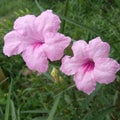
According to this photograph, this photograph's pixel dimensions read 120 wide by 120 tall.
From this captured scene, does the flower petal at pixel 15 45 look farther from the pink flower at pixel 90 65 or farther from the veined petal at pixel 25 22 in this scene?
the pink flower at pixel 90 65

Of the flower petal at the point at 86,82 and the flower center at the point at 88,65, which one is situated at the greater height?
the flower center at the point at 88,65

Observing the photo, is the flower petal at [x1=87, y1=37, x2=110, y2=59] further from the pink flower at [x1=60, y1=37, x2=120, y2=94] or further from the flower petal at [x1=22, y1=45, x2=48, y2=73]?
the flower petal at [x1=22, y1=45, x2=48, y2=73]

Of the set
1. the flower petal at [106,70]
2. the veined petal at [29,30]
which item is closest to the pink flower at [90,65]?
the flower petal at [106,70]

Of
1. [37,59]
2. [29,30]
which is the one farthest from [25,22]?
[37,59]

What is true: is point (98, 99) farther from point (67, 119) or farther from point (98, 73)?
point (98, 73)

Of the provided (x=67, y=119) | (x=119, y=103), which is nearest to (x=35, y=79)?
(x=67, y=119)

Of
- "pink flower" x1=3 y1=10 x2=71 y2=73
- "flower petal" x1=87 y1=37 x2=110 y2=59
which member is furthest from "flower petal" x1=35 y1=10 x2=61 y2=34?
"flower petal" x1=87 y1=37 x2=110 y2=59
